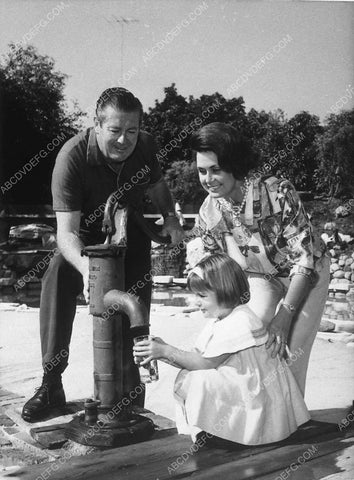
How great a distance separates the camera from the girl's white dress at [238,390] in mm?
2033

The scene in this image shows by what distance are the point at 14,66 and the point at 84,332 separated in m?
1.70

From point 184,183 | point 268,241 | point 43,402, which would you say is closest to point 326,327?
point 184,183

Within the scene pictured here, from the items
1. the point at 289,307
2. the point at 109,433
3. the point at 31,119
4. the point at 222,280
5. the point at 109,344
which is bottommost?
the point at 109,433

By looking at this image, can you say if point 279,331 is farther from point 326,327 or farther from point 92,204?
point 326,327

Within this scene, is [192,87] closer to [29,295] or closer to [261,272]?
[261,272]

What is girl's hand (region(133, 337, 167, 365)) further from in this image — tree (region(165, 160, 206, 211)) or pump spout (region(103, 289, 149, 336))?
tree (region(165, 160, 206, 211))

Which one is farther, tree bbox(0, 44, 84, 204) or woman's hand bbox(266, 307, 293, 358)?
tree bbox(0, 44, 84, 204)

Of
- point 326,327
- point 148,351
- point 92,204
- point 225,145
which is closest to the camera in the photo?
point 148,351

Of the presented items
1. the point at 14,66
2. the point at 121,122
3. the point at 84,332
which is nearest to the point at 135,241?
the point at 121,122

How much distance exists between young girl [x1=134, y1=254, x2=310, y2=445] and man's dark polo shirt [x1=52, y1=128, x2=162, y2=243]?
0.47 meters

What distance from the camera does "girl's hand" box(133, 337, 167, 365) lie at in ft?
6.44

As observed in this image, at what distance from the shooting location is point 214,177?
88.2 inches

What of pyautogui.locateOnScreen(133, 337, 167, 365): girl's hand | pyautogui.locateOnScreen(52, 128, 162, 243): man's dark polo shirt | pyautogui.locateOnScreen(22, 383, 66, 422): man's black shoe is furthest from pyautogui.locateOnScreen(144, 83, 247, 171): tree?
pyautogui.locateOnScreen(22, 383, 66, 422): man's black shoe

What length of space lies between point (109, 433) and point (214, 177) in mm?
950
